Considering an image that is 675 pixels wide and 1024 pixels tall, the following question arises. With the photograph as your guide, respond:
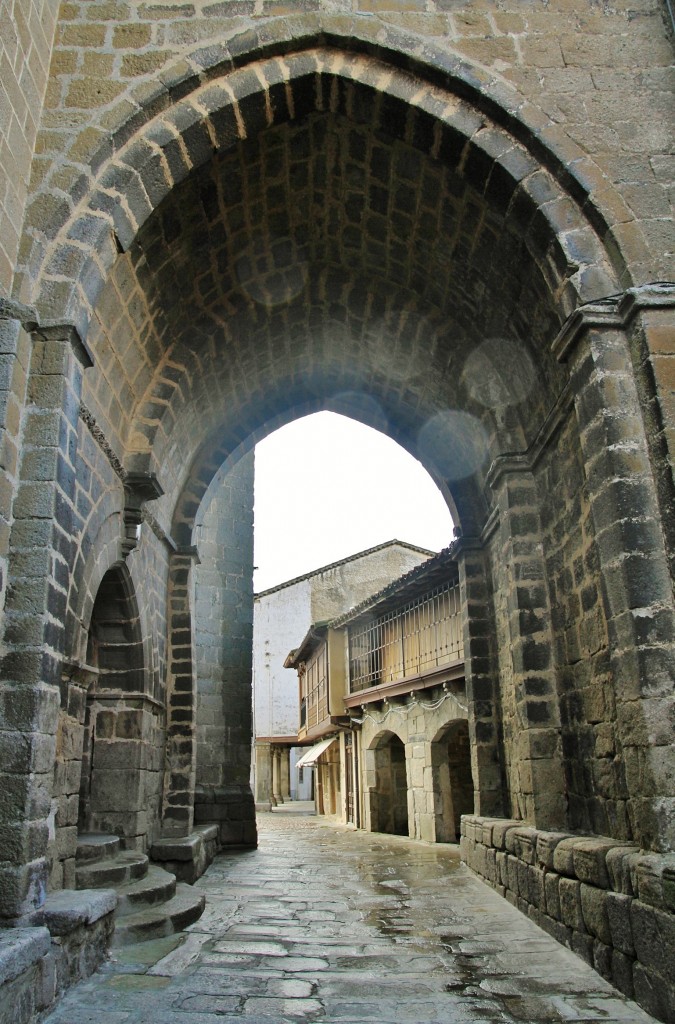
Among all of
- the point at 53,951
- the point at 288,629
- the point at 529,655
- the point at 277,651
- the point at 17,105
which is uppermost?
the point at 288,629

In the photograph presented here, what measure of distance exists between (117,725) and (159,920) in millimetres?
1924

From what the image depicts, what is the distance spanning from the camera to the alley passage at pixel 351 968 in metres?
3.24

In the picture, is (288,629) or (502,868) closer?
(502,868)

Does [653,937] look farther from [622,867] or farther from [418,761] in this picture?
[418,761]

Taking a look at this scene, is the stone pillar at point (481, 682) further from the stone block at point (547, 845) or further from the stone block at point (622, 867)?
the stone block at point (622, 867)

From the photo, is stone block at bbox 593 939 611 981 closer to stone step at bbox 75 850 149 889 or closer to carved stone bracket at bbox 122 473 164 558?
stone step at bbox 75 850 149 889

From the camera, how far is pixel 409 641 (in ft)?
45.2

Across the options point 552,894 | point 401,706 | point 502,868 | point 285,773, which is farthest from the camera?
point 285,773

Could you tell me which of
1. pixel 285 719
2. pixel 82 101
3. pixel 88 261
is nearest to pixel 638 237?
pixel 88 261

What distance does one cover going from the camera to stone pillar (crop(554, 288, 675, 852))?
3369 millimetres

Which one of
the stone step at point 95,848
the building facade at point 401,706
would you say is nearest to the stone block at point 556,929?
the stone step at point 95,848

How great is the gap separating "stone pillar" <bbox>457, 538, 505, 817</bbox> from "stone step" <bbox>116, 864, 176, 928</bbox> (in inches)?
111

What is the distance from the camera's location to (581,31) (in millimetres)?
4859

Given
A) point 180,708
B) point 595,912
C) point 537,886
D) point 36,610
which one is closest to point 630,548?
point 595,912
